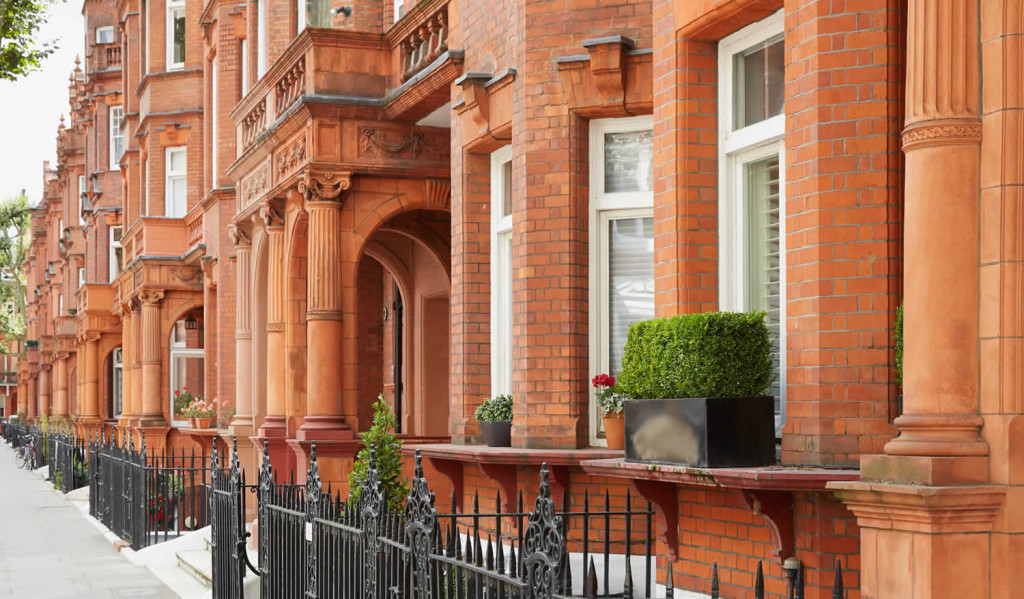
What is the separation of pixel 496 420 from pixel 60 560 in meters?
8.86

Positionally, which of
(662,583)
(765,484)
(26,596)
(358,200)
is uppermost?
(358,200)

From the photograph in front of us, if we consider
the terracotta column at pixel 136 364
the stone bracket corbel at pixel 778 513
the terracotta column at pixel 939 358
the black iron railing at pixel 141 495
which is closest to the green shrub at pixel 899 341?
the terracotta column at pixel 939 358

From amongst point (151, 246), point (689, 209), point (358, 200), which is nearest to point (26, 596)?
point (358, 200)

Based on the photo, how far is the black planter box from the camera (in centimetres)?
691

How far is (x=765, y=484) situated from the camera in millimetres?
6492

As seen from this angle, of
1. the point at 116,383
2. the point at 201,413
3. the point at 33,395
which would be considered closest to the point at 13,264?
the point at 33,395

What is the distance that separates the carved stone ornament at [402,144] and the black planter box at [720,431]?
8.30 meters

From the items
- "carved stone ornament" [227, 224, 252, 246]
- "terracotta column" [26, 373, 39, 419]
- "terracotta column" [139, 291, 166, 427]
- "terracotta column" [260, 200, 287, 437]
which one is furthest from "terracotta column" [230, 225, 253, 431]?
"terracotta column" [26, 373, 39, 419]

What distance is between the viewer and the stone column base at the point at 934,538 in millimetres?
5410

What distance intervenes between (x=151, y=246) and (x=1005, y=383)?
1019 inches

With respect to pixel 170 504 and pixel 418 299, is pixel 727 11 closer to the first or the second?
pixel 418 299

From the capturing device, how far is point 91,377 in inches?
1615

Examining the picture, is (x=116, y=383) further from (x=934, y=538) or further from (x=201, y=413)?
(x=934, y=538)

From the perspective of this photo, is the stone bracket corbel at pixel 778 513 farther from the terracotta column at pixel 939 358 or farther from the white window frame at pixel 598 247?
the white window frame at pixel 598 247
